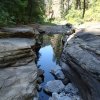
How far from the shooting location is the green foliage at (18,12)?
63.2 ft

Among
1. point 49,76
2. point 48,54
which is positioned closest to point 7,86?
point 49,76

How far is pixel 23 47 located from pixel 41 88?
8.57 ft

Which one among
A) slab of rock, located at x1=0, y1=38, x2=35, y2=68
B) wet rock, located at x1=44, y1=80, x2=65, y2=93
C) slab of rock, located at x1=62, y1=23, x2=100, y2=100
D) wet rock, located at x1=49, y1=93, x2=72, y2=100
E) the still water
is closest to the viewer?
slab of rock, located at x1=62, y1=23, x2=100, y2=100

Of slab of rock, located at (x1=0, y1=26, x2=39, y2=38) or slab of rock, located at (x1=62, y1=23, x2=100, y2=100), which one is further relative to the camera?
slab of rock, located at (x1=0, y1=26, x2=39, y2=38)

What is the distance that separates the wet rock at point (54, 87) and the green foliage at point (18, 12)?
732cm

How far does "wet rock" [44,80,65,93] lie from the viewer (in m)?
12.5

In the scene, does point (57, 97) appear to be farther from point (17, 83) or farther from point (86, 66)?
point (17, 83)

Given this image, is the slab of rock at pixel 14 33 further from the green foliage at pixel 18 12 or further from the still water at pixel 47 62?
the still water at pixel 47 62

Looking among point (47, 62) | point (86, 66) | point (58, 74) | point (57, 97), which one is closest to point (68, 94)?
point (57, 97)

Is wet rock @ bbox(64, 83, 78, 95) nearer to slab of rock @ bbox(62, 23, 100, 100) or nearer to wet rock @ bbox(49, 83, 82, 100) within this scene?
wet rock @ bbox(49, 83, 82, 100)

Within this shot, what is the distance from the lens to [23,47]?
12656mm

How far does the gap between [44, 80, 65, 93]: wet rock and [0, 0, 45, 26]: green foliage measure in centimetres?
732

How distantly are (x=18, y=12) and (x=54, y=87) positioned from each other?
18.8m

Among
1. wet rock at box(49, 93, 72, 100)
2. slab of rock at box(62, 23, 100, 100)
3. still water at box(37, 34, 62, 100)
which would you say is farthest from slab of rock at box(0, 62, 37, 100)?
slab of rock at box(62, 23, 100, 100)
